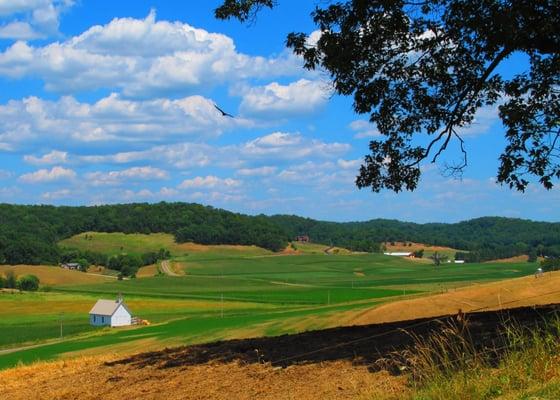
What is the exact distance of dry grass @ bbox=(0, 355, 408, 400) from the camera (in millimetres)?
8539

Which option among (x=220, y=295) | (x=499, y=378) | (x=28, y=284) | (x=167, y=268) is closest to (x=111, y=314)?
(x=220, y=295)

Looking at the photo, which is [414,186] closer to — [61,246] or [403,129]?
[403,129]

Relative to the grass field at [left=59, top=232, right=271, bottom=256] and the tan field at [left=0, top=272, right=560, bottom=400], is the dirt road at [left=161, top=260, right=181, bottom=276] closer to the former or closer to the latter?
the grass field at [left=59, top=232, right=271, bottom=256]

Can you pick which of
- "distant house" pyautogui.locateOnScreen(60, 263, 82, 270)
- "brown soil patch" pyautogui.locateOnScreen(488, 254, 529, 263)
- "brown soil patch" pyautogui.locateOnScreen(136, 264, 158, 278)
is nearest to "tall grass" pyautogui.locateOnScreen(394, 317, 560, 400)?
"brown soil patch" pyautogui.locateOnScreen(136, 264, 158, 278)

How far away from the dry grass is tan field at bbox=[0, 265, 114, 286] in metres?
126

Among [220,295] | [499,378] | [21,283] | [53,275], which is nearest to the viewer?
[499,378]

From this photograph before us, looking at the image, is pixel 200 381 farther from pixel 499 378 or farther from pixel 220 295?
pixel 220 295

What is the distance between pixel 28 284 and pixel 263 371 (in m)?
125

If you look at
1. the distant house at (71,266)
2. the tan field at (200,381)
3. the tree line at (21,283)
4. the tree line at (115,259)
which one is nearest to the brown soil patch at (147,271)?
the tree line at (115,259)

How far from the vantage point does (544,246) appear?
181 metres

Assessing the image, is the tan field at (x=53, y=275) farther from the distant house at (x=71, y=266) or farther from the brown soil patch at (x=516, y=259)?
the brown soil patch at (x=516, y=259)

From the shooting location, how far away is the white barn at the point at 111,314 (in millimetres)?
81600

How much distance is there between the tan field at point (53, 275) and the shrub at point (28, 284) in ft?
11.9

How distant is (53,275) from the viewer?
138m
